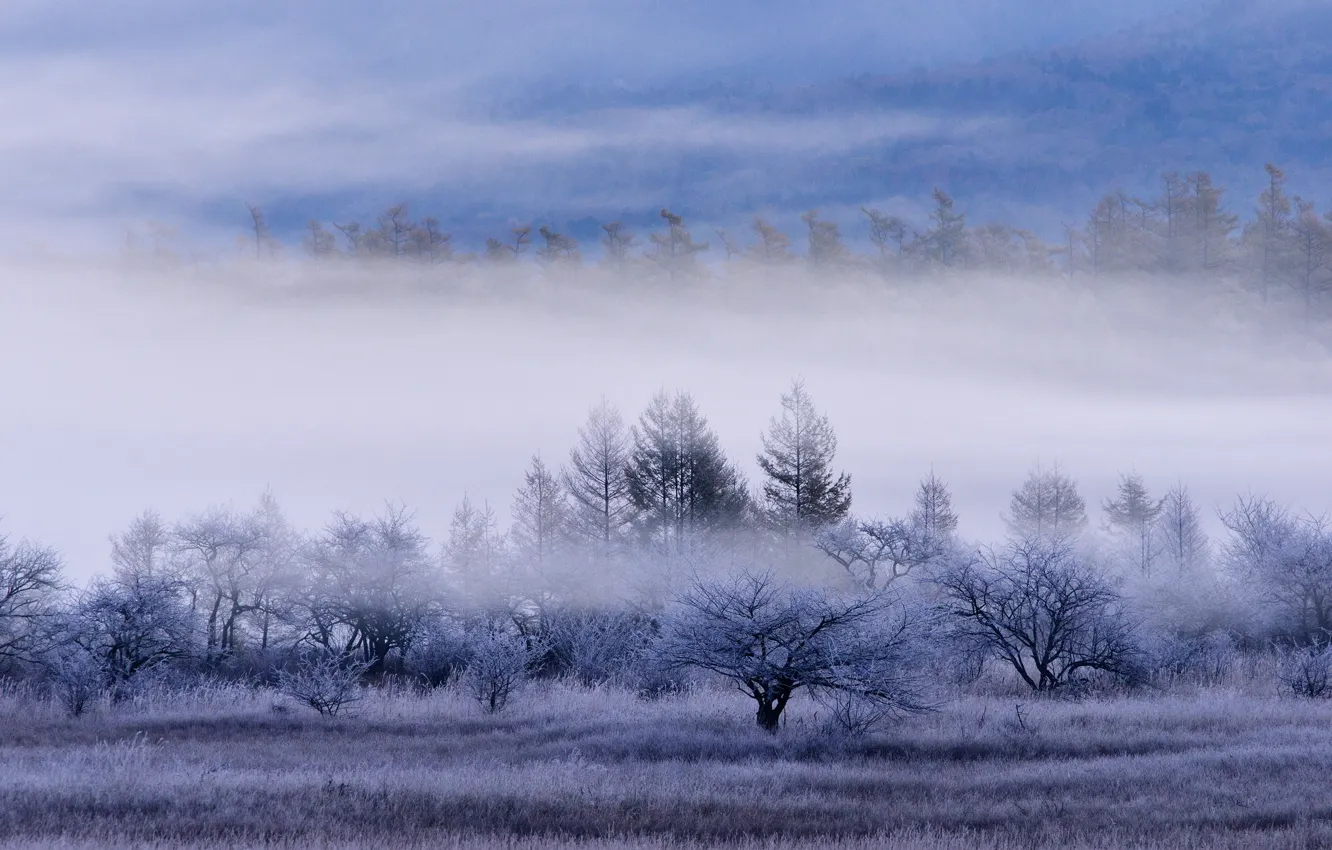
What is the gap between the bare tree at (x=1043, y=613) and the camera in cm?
2581

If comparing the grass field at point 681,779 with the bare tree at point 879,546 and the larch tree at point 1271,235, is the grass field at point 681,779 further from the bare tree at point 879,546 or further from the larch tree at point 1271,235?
the larch tree at point 1271,235

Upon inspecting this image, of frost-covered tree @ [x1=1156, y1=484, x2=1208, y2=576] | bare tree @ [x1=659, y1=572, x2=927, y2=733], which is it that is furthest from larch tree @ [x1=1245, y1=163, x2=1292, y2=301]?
bare tree @ [x1=659, y1=572, x2=927, y2=733]

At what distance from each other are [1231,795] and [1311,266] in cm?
4686

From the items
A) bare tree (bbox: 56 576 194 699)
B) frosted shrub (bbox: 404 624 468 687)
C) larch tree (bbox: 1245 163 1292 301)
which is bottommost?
frosted shrub (bbox: 404 624 468 687)

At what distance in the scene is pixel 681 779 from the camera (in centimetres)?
1462

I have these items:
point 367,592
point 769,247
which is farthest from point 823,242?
point 367,592

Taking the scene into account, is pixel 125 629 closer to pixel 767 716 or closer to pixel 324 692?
pixel 324 692

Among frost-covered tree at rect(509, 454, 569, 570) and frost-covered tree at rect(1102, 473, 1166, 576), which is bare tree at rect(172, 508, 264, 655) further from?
frost-covered tree at rect(1102, 473, 1166, 576)

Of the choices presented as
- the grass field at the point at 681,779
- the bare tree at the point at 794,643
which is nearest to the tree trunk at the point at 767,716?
the bare tree at the point at 794,643

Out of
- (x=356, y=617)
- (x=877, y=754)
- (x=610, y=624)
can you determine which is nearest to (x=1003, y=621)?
(x=877, y=754)

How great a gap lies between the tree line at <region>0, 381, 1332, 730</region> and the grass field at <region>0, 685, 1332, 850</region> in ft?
5.61

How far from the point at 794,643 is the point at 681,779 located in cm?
529

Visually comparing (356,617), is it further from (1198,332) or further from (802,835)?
(1198,332)

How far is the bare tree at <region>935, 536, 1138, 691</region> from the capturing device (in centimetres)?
2581
